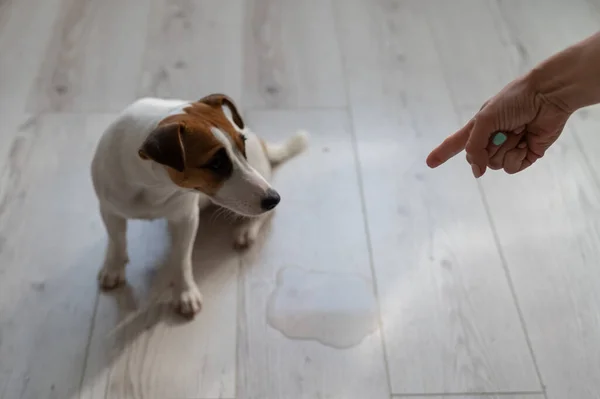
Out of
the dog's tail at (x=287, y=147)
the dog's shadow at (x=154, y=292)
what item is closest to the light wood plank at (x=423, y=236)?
the dog's tail at (x=287, y=147)

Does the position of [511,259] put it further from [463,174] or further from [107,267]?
[107,267]

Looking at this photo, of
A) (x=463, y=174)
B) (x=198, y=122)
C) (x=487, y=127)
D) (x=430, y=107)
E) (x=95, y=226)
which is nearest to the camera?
(x=487, y=127)

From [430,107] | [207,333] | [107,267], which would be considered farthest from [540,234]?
[107,267]

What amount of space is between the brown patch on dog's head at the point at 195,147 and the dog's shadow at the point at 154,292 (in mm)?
368

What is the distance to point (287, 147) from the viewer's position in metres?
1.66

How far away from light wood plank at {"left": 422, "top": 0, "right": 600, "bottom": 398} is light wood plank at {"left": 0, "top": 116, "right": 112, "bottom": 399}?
1.00m

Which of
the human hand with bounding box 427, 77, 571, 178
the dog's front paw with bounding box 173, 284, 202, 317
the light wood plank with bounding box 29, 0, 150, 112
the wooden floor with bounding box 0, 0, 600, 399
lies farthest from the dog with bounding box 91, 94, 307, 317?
the light wood plank with bounding box 29, 0, 150, 112

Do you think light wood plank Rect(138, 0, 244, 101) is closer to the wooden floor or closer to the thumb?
the wooden floor

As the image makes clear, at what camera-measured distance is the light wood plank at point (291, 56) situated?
1880 mm

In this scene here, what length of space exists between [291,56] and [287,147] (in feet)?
1.51

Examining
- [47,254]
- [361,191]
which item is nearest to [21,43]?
[47,254]

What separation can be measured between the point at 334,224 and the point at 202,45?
2.58 feet

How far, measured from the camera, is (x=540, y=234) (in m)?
1.60

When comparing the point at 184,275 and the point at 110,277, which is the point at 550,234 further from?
the point at 110,277
